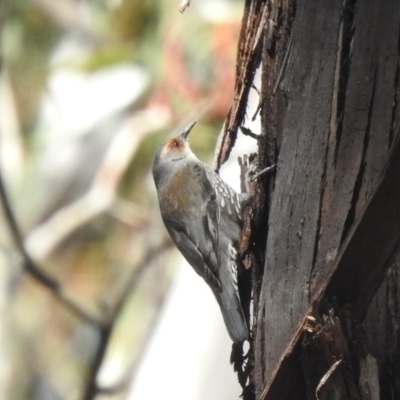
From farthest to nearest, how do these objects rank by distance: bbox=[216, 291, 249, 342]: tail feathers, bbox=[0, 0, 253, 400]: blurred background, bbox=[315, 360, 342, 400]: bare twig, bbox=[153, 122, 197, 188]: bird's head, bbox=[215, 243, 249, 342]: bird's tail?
bbox=[0, 0, 253, 400]: blurred background, bbox=[153, 122, 197, 188]: bird's head, bbox=[215, 243, 249, 342]: bird's tail, bbox=[216, 291, 249, 342]: tail feathers, bbox=[315, 360, 342, 400]: bare twig

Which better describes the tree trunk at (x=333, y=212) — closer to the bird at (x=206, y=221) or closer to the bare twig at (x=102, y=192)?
the bird at (x=206, y=221)

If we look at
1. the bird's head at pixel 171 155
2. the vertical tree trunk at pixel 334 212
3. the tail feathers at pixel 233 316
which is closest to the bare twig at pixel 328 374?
the vertical tree trunk at pixel 334 212

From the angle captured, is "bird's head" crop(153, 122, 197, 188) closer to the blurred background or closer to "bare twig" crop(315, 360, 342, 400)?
"bare twig" crop(315, 360, 342, 400)

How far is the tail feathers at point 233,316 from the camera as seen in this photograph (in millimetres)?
2104

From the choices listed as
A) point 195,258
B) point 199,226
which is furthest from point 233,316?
point 199,226

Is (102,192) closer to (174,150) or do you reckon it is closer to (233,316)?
(174,150)

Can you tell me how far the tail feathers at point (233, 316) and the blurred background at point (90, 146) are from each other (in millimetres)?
2585

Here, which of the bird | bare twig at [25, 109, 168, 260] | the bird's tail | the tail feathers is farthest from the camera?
bare twig at [25, 109, 168, 260]

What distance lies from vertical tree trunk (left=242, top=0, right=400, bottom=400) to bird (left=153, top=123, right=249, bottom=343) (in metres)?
0.72

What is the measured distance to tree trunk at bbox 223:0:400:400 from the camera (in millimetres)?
1425

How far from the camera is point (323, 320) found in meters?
1.43

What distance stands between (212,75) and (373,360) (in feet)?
13.5

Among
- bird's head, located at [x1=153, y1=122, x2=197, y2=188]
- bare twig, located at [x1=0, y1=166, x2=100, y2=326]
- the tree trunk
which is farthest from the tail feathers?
bare twig, located at [x1=0, y1=166, x2=100, y2=326]

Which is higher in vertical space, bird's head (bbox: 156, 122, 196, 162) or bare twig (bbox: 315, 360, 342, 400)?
bird's head (bbox: 156, 122, 196, 162)
